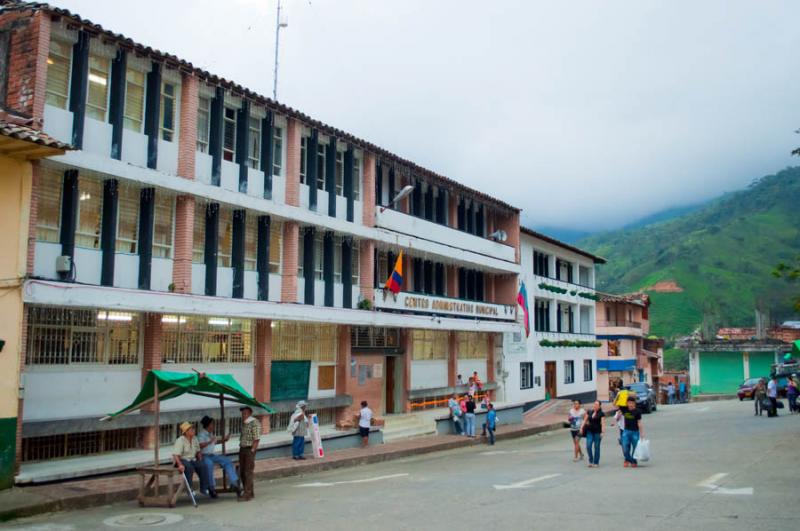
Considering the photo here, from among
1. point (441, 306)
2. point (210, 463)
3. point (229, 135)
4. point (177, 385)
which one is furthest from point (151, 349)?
point (441, 306)

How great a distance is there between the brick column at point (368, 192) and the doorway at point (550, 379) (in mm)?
19222

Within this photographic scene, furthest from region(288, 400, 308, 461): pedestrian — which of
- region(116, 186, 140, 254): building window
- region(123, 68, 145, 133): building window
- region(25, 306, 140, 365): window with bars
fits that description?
region(123, 68, 145, 133): building window

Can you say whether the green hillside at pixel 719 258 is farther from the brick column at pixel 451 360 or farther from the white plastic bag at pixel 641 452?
the white plastic bag at pixel 641 452

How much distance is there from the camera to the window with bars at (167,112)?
19531 millimetres

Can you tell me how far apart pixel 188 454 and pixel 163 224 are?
7879 millimetres

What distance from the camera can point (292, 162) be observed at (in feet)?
77.2

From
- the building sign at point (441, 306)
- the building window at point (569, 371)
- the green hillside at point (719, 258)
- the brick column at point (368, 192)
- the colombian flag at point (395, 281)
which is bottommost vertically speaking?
the building window at point (569, 371)

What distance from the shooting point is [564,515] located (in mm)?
11727

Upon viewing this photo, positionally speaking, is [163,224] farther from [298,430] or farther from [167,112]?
[298,430]

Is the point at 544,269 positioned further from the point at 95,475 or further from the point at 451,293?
the point at 95,475

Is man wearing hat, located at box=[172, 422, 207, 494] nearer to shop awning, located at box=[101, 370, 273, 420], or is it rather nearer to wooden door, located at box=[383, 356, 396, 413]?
shop awning, located at box=[101, 370, 273, 420]

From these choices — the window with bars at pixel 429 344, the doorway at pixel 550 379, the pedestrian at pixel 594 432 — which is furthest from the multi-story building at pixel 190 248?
the doorway at pixel 550 379

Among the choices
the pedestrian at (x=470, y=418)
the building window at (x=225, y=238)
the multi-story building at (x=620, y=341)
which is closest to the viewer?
the building window at (x=225, y=238)

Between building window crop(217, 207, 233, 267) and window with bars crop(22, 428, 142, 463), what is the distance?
5.31 metres
